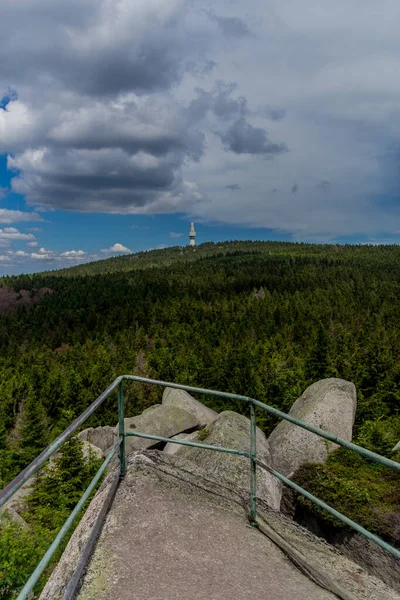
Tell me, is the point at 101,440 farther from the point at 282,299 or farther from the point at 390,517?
the point at 282,299

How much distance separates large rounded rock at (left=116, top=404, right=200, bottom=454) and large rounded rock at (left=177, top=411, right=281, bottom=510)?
38.8 feet

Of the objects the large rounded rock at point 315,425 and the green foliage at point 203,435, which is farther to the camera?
the large rounded rock at point 315,425

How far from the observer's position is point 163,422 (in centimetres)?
2556

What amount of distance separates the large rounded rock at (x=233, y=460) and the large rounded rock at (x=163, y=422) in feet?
38.8

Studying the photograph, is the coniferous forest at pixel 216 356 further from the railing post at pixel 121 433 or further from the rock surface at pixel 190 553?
the railing post at pixel 121 433

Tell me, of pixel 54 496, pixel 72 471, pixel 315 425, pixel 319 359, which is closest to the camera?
pixel 315 425

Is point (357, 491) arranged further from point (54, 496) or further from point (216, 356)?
point (216, 356)

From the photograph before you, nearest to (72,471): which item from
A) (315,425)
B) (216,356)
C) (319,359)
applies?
(315,425)

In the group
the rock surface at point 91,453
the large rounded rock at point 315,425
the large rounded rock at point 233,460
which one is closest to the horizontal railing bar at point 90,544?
the large rounded rock at point 233,460

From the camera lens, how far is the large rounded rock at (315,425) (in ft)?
51.5

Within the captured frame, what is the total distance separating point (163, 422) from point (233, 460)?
1754cm

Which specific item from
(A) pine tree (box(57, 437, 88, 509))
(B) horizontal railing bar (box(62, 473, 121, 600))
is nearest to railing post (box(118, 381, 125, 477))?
(B) horizontal railing bar (box(62, 473, 121, 600))

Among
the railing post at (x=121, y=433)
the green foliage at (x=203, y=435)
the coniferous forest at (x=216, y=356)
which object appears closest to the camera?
the railing post at (x=121, y=433)

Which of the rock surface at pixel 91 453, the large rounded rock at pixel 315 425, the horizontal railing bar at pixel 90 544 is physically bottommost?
the rock surface at pixel 91 453
